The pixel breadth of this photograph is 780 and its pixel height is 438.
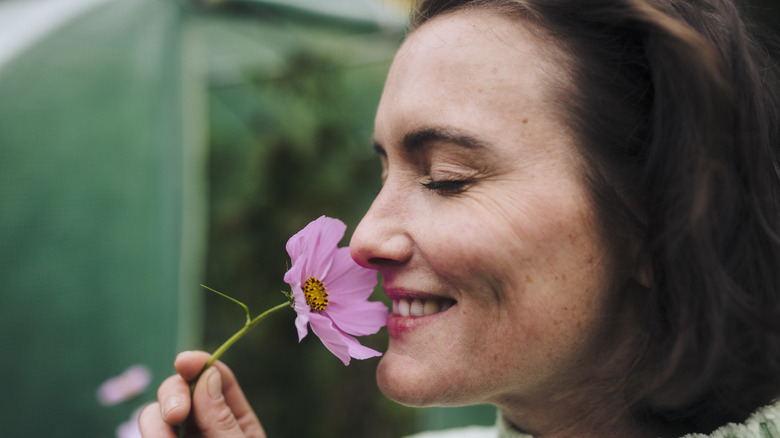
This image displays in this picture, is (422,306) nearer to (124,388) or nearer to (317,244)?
(317,244)

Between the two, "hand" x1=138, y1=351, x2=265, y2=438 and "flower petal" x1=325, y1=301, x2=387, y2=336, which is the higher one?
"flower petal" x1=325, y1=301, x2=387, y2=336

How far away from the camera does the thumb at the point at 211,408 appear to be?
98cm

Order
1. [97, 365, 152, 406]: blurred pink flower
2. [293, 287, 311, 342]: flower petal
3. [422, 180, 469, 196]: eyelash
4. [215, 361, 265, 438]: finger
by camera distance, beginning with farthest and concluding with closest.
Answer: [97, 365, 152, 406]: blurred pink flower < [215, 361, 265, 438]: finger < [422, 180, 469, 196]: eyelash < [293, 287, 311, 342]: flower petal

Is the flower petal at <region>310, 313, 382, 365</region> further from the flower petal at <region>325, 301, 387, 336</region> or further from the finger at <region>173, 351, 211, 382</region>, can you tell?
the finger at <region>173, 351, 211, 382</region>

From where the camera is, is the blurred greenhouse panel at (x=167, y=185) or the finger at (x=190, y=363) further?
the blurred greenhouse panel at (x=167, y=185)

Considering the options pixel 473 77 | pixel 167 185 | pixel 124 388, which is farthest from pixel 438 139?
pixel 167 185

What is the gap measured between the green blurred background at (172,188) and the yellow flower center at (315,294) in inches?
49.1

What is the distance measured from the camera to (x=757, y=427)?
0.94 meters

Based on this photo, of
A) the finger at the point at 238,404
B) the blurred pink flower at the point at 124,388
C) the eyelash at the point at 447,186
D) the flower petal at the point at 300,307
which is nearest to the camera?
the flower petal at the point at 300,307

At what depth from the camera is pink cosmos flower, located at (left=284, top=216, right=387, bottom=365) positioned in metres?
0.86

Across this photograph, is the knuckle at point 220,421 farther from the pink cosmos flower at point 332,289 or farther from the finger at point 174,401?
the pink cosmos flower at point 332,289

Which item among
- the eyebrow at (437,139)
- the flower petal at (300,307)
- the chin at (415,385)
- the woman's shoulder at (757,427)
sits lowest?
the woman's shoulder at (757,427)

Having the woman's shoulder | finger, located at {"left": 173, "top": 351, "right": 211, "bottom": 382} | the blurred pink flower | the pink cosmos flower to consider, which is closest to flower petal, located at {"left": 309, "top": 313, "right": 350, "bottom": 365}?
the pink cosmos flower

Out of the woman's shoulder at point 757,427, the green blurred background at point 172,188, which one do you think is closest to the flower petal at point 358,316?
the woman's shoulder at point 757,427
